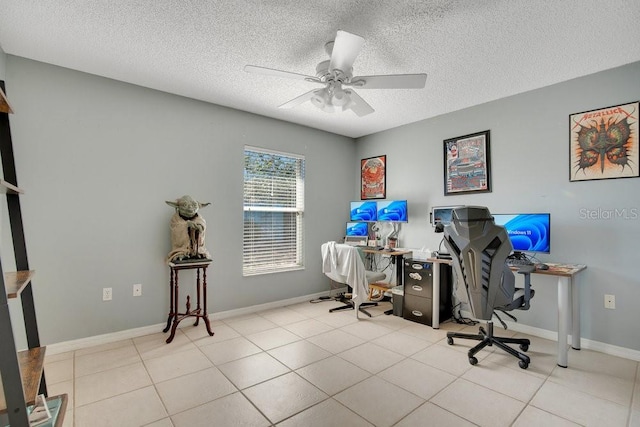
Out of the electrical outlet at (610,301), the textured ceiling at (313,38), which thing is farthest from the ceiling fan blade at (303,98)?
the electrical outlet at (610,301)

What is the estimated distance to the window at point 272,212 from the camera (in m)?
3.93

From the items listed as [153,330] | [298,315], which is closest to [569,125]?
[298,315]

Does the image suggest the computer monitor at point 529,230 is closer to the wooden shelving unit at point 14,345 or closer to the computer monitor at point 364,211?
the computer monitor at point 364,211

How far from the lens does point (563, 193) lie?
2.97 meters

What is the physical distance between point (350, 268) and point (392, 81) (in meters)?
2.01

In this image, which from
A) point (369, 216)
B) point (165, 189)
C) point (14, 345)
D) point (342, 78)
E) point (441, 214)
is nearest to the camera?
point (14, 345)

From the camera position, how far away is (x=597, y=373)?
2.32 m

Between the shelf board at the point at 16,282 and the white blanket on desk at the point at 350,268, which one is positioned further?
the white blanket on desk at the point at 350,268

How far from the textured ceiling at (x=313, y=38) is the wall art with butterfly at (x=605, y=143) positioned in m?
0.42

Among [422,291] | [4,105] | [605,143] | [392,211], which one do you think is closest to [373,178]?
[392,211]

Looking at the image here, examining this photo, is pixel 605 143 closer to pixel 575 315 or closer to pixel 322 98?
pixel 575 315

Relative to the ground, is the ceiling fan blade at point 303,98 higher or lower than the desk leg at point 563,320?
higher

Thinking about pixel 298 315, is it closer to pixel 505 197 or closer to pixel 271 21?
pixel 505 197

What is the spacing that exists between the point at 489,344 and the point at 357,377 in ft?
4.28
